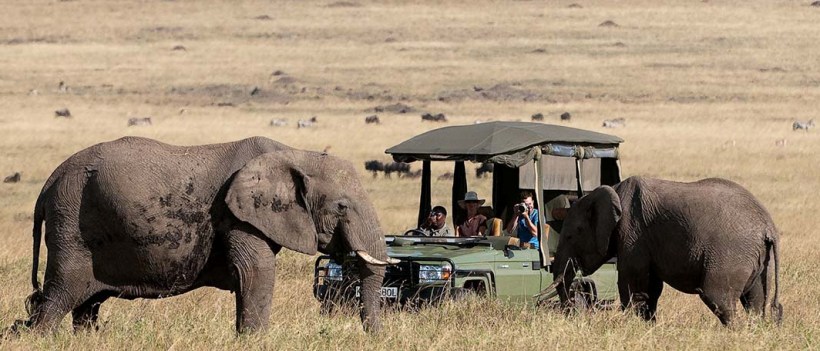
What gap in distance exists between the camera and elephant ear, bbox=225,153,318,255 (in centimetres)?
952

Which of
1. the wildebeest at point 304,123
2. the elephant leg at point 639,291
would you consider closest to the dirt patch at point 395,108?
the wildebeest at point 304,123

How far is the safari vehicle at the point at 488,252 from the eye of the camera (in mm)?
11898

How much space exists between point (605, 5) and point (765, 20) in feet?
47.3

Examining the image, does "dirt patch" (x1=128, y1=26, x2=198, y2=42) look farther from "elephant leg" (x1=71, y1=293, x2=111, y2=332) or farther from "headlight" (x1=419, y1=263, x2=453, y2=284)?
"elephant leg" (x1=71, y1=293, x2=111, y2=332)

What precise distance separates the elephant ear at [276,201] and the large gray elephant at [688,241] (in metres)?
2.76

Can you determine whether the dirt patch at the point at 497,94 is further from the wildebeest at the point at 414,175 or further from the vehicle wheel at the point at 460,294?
the vehicle wheel at the point at 460,294

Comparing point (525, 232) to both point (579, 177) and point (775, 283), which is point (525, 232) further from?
point (775, 283)

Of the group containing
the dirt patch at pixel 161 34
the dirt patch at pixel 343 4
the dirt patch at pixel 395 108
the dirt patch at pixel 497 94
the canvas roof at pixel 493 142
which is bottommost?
the dirt patch at pixel 497 94

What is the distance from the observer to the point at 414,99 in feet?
200

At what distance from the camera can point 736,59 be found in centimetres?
7506

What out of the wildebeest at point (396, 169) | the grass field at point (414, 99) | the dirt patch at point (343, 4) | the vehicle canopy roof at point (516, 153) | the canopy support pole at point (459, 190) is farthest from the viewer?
the dirt patch at point (343, 4)

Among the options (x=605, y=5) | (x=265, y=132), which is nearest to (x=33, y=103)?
(x=265, y=132)

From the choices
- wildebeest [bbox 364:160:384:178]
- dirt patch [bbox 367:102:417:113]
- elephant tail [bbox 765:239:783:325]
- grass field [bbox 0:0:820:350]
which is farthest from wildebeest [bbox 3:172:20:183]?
dirt patch [bbox 367:102:417:113]

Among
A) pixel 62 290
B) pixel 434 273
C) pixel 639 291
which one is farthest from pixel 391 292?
pixel 62 290
